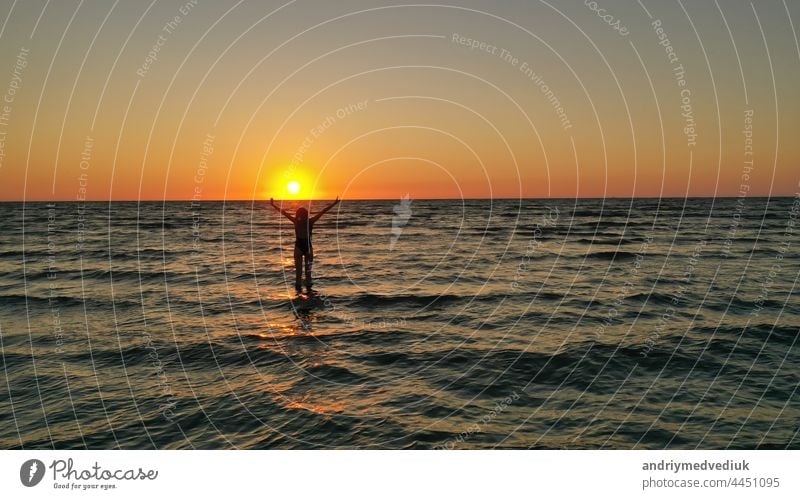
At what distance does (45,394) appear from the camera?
10258 mm

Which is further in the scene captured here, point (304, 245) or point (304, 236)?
point (304, 245)

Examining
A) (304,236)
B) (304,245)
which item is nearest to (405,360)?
(304,236)

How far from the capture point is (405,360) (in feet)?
40.4

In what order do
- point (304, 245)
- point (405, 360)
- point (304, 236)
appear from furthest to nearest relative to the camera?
point (304, 245) < point (304, 236) < point (405, 360)

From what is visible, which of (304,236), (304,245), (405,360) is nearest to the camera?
(405,360)

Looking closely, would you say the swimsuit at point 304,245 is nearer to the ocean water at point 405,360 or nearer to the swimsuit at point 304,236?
the swimsuit at point 304,236

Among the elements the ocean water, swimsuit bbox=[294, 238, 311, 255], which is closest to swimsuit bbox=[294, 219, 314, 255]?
swimsuit bbox=[294, 238, 311, 255]

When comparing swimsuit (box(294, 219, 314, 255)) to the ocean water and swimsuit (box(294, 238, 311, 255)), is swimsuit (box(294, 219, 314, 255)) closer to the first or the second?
swimsuit (box(294, 238, 311, 255))

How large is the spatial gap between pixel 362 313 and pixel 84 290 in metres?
13.6

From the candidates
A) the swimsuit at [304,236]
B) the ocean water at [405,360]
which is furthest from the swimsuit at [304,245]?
the ocean water at [405,360]

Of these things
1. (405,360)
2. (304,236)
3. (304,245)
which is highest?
(304,236)

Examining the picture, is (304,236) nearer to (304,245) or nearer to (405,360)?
(304,245)

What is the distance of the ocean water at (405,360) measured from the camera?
338 inches
